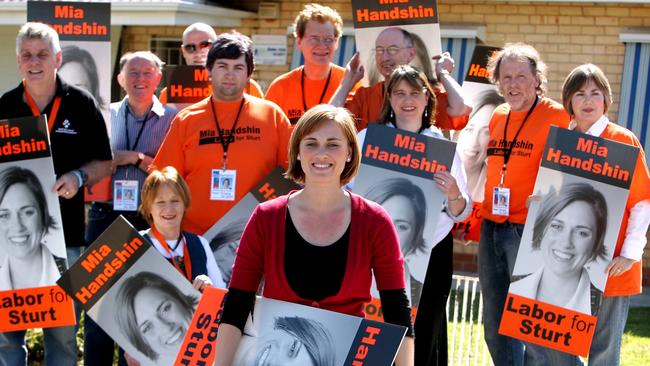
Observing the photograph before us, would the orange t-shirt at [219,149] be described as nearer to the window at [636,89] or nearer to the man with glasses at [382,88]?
the man with glasses at [382,88]

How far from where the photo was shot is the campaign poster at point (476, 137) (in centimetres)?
626

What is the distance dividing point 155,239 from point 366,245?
2.18m

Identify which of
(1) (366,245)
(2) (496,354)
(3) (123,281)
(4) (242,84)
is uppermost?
(4) (242,84)

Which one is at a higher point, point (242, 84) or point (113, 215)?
point (242, 84)

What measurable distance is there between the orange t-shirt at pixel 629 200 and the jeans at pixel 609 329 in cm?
6

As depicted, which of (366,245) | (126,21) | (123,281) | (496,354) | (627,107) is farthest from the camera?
(126,21)

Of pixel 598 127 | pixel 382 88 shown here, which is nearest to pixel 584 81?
pixel 598 127

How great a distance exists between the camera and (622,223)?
5645 millimetres

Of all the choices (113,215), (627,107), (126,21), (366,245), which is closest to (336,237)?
(366,245)

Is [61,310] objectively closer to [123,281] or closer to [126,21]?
[123,281]

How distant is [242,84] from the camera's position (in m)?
5.94

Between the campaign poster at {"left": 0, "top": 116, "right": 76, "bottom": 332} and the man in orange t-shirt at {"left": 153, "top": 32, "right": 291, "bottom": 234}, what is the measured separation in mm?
646

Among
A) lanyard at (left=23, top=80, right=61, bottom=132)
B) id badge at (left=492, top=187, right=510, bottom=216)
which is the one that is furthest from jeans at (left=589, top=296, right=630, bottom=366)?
lanyard at (left=23, top=80, right=61, bottom=132)

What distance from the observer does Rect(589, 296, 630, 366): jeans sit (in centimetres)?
570
